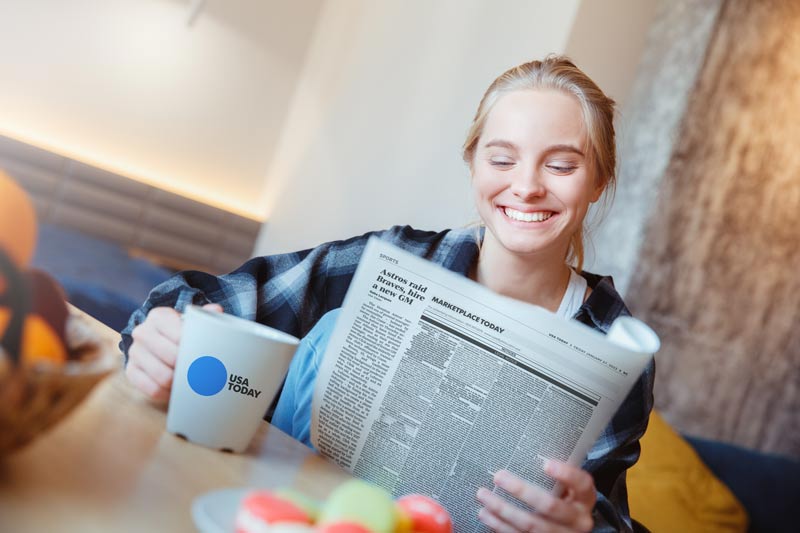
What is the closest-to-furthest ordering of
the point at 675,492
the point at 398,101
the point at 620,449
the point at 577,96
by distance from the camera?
1. the point at 620,449
2. the point at 577,96
3. the point at 675,492
4. the point at 398,101

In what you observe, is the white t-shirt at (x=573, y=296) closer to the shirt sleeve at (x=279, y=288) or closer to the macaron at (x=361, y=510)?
the shirt sleeve at (x=279, y=288)

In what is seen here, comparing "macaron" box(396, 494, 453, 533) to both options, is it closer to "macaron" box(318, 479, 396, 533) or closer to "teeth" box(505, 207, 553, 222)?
"macaron" box(318, 479, 396, 533)

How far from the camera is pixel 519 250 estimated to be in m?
1.07

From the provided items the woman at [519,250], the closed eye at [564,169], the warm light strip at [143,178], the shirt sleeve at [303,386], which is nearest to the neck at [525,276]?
the woman at [519,250]

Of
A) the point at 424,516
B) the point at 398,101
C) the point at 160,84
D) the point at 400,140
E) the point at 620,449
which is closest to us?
the point at 424,516

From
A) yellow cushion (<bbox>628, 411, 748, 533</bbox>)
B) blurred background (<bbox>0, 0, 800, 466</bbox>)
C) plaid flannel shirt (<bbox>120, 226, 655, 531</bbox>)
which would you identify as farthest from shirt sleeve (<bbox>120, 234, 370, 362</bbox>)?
yellow cushion (<bbox>628, 411, 748, 533</bbox>)

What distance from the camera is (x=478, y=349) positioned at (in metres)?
0.69

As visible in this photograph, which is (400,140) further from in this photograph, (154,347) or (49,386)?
(49,386)

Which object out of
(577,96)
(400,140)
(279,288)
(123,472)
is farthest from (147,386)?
(400,140)

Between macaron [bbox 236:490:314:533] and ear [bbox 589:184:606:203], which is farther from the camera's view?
ear [bbox 589:184:606:203]

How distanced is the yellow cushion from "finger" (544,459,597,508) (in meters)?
1.25

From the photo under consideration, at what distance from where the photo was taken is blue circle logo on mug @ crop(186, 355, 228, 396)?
0.57 metres

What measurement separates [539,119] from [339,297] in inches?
14.8

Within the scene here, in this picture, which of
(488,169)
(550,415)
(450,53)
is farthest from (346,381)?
(450,53)
